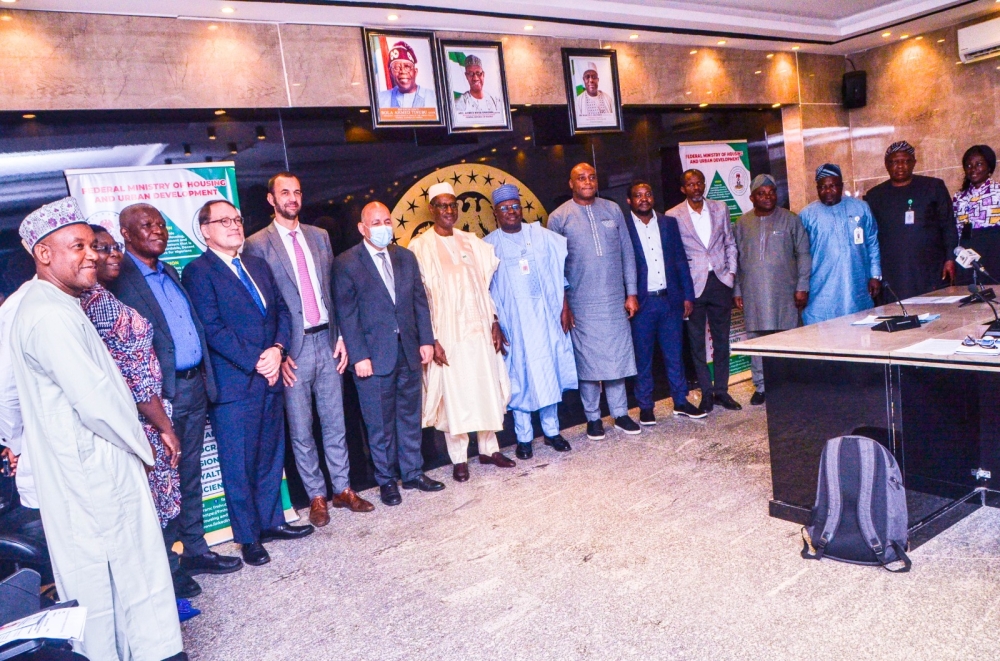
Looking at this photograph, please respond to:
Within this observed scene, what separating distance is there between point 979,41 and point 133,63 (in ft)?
23.5

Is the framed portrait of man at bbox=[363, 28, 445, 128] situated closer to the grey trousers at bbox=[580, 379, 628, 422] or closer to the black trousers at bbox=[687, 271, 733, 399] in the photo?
Answer: the grey trousers at bbox=[580, 379, 628, 422]

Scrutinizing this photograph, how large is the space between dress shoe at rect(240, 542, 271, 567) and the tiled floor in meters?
0.05

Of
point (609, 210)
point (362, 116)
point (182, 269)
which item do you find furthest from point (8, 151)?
point (609, 210)

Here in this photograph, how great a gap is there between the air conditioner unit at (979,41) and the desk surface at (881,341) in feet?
13.4

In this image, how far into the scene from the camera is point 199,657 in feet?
8.84

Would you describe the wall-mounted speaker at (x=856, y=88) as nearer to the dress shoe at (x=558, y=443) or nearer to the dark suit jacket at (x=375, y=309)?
the dress shoe at (x=558, y=443)

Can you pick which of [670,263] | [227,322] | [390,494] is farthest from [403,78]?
[390,494]

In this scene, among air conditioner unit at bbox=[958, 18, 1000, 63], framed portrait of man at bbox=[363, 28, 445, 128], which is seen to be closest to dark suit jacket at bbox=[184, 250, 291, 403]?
framed portrait of man at bbox=[363, 28, 445, 128]

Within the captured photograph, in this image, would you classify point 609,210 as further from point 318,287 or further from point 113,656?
point 113,656

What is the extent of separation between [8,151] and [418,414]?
271 cm

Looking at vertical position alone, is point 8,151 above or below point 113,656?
above

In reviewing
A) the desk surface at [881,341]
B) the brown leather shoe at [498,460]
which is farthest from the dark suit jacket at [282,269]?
the desk surface at [881,341]

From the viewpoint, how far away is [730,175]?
6609 mm

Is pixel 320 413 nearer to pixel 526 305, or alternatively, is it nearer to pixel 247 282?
pixel 247 282
